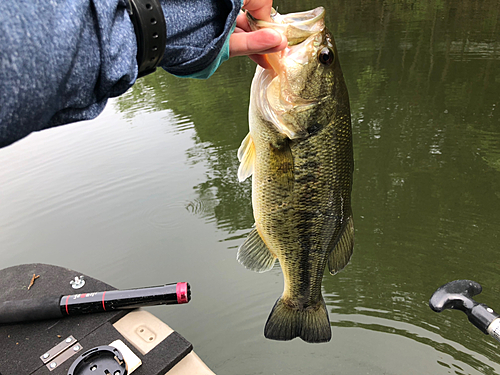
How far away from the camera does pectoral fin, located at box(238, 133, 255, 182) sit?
62.9 inches

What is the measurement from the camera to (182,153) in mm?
5918

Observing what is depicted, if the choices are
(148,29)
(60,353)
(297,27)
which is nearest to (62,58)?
(148,29)

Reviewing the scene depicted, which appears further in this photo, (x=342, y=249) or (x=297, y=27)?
(x=342, y=249)

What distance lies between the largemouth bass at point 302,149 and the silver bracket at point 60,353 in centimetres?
111

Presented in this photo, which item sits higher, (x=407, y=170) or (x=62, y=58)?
(x=62, y=58)

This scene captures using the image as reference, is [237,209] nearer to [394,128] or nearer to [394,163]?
[394,163]

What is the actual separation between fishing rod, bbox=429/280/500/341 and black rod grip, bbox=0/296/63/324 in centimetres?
185

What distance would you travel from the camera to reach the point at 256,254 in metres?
1.70

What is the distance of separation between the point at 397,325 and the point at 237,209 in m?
2.27

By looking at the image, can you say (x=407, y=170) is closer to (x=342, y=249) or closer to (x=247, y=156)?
(x=342, y=249)

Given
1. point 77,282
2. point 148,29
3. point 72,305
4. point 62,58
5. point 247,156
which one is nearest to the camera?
point 62,58

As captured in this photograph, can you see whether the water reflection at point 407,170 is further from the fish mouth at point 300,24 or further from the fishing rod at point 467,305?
the fish mouth at point 300,24

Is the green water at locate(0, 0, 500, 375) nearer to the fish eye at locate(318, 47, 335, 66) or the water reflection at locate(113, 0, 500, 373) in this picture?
the water reflection at locate(113, 0, 500, 373)

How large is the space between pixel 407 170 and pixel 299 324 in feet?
11.7
